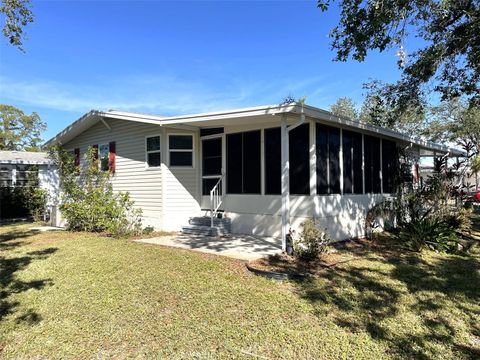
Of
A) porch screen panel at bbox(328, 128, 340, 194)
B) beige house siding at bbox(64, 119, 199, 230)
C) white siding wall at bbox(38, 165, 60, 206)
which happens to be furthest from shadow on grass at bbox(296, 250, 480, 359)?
white siding wall at bbox(38, 165, 60, 206)

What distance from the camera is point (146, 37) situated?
1383 centimetres

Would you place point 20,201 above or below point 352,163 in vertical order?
below

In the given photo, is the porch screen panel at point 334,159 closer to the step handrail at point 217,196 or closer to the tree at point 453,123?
the step handrail at point 217,196

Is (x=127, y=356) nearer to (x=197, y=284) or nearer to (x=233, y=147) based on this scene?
(x=197, y=284)

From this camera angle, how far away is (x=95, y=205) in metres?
10.6

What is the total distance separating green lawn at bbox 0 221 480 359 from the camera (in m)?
3.42

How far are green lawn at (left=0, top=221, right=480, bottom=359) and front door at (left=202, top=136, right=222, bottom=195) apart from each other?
3.72 m

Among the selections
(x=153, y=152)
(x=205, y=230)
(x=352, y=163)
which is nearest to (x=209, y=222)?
(x=205, y=230)

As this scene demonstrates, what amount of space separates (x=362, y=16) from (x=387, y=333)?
23.7ft

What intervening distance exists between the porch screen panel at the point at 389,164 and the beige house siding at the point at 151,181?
6059 mm

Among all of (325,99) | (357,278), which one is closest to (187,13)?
(357,278)

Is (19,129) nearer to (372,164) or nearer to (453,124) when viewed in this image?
(372,164)

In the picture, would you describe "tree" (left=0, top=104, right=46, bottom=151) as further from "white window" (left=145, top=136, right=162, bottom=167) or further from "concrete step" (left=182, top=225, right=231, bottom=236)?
"concrete step" (left=182, top=225, right=231, bottom=236)

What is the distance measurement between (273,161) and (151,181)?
4.06 metres
